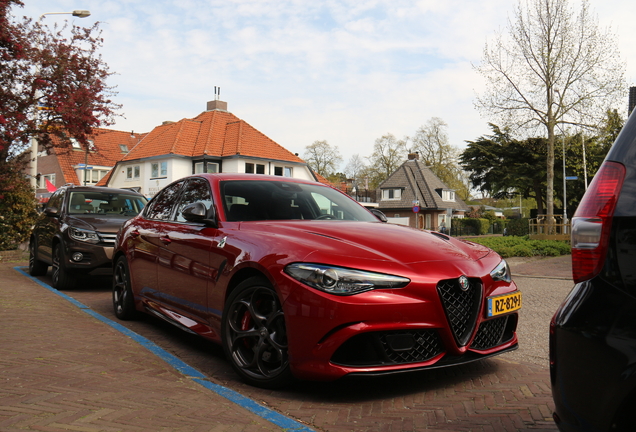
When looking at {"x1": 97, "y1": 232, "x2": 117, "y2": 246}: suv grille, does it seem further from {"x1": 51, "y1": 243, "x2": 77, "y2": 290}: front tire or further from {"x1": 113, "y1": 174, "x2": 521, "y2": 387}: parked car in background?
{"x1": 113, "y1": 174, "x2": 521, "y2": 387}: parked car in background

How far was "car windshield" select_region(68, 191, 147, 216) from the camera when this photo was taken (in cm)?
948

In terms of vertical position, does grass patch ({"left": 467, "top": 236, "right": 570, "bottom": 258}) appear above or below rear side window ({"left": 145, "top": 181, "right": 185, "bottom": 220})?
below

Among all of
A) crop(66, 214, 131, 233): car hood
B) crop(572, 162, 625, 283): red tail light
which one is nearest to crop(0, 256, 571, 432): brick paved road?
crop(572, 162, 625, 283): red tail light

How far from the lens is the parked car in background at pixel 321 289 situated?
3.38m

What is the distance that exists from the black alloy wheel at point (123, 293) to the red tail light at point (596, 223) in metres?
4.96

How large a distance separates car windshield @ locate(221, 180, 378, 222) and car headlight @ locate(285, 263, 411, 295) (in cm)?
131

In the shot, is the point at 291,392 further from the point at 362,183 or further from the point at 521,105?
the point at 362,183

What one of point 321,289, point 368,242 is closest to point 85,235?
point 368,242

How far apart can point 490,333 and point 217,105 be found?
50.0m

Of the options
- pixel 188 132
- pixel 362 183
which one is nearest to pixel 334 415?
pixel 188 132

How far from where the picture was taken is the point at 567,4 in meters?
26.8

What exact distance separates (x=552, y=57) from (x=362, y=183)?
48547 mm

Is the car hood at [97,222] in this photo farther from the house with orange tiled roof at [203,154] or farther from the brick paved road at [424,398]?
the house with orange tiled roof at [203,154]

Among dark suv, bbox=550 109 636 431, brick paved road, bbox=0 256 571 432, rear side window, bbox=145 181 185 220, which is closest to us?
dark suv, bbox=550 109 636 431
